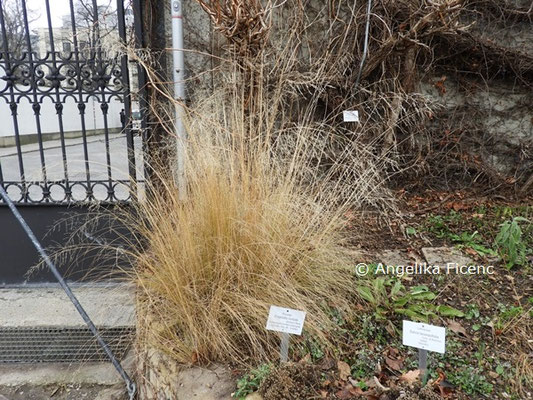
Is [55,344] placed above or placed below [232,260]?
below

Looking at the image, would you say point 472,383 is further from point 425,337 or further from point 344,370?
point 344,370

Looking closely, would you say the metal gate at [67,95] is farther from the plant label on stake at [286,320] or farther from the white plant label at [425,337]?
the white plant label at [425,337]

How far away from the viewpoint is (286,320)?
4.45 ft

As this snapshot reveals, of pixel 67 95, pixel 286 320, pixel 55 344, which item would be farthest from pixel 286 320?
pixel 67 95

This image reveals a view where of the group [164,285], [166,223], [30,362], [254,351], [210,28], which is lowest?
[30,362]

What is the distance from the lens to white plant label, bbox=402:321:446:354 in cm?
123

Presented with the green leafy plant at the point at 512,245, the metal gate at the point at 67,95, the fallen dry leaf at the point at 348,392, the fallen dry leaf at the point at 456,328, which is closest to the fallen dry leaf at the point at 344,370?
the fallen dry leaf at the point at 348,392

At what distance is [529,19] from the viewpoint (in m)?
3.66

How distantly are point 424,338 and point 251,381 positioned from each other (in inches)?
23.4

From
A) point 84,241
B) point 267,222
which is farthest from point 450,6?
point 84,241

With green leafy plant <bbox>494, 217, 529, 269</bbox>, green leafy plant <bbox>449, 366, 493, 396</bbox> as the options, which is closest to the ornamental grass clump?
green leafy plant <bbox>449, 366, 493, 396</bbox>

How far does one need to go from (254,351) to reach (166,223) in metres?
0.67

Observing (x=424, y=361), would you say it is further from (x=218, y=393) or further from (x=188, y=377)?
(x=188, y=377)

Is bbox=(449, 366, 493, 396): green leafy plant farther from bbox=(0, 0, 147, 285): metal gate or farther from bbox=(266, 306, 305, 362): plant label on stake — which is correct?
bbox=(0, 0, 147, 285): metal gate
